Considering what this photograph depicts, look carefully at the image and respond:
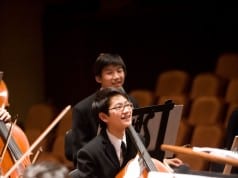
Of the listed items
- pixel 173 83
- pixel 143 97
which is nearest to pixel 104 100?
pixel 143 97

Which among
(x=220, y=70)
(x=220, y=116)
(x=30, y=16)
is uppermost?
(x=30, y=16)

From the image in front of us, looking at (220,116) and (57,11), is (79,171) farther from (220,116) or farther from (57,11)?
(57,11)

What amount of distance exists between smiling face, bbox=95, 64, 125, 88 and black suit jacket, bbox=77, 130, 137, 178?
0.33m

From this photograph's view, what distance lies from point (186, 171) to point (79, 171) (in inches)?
13.1

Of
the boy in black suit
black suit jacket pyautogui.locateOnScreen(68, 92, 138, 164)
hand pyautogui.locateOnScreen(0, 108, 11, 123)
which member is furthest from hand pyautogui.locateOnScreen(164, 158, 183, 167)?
hand pyautogui.locateOnScreen(0, 108, 11, 123)

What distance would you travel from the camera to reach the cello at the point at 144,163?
1502mm

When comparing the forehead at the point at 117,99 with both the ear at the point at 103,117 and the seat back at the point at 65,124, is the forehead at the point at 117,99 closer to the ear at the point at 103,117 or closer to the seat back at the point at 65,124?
the ear at the point at 103,117

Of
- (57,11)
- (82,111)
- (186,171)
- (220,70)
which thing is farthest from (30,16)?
(186,171)

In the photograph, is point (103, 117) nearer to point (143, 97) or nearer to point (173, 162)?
point (173, 162)

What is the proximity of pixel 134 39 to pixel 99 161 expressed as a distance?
2528mm

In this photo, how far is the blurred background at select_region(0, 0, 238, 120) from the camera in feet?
13.0

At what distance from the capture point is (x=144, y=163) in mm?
1532

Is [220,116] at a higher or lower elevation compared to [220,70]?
lower

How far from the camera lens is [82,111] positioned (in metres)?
1.98
